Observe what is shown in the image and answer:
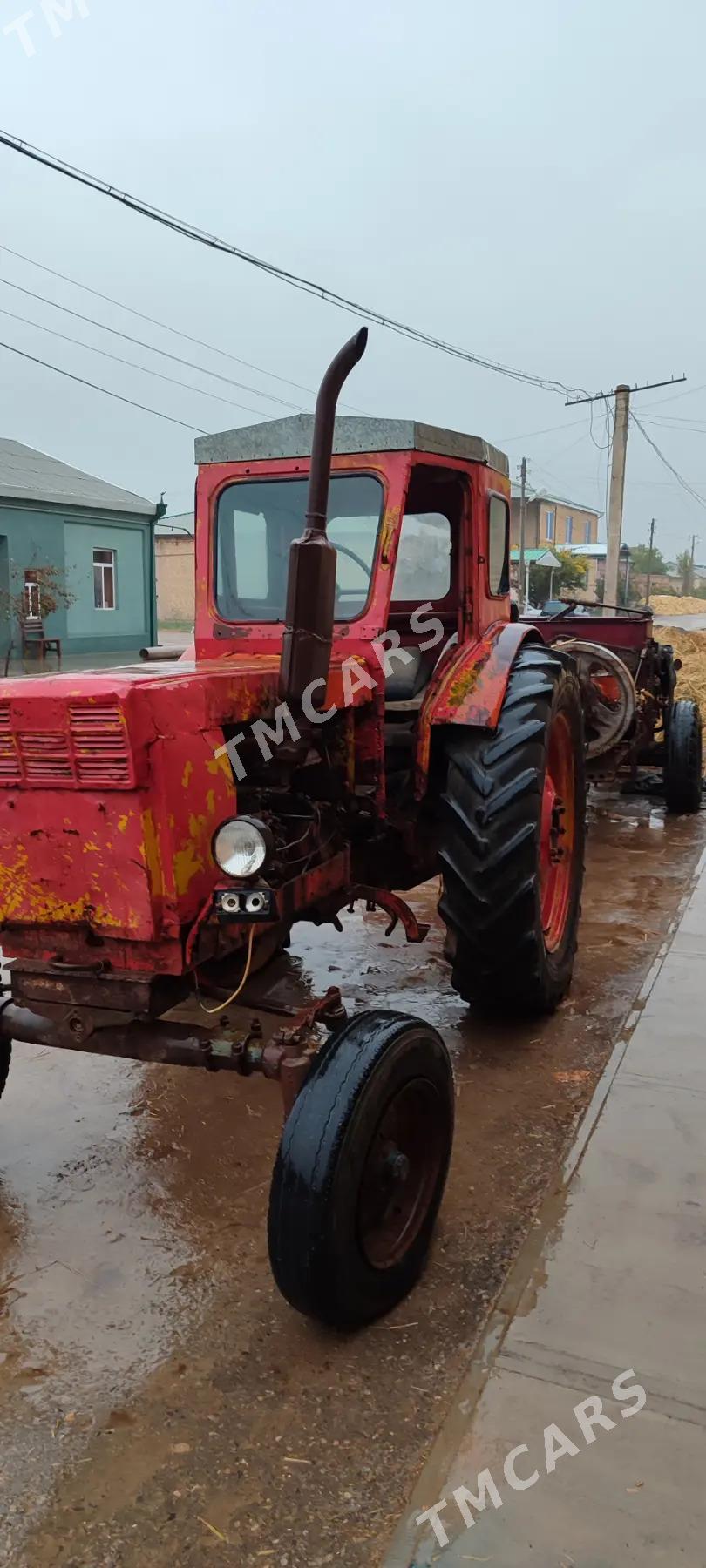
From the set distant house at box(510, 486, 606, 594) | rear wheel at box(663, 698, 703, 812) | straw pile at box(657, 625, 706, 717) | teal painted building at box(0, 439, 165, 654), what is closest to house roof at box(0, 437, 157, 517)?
teal painted building at box(0, 439, 165, 654)

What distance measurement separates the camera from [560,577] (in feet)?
149

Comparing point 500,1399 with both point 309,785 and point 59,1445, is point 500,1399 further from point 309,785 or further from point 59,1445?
point 309,785

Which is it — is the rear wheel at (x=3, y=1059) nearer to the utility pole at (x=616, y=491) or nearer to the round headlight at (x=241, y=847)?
the round headlight at (x=241, y=847)

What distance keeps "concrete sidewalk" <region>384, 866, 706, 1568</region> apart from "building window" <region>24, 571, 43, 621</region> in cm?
1753

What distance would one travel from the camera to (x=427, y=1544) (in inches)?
80.1

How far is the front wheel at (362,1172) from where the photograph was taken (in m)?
2.48

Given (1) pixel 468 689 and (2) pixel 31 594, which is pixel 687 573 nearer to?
(2) pixel 31 594

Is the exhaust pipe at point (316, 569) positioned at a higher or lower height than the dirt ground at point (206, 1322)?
higher

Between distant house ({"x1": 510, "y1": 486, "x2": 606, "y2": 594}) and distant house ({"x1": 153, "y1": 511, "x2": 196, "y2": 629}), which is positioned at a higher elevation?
distant house ({"x1": 510, "y1": 486, "x2": 606, "y2": 594})

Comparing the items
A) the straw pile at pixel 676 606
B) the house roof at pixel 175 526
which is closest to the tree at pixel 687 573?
the straw pile at pixel 676 606

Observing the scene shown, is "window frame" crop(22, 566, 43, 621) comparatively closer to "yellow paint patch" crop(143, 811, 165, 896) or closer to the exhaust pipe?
the exhaust pipe

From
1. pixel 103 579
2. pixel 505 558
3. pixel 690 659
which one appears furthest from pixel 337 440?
pixel 103 579

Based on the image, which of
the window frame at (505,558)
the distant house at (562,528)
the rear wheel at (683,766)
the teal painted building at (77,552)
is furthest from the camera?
the distant house at (562,528)

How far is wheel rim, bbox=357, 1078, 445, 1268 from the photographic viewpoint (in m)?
2.70
